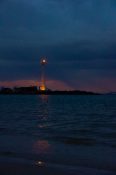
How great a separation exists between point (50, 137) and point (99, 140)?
339 centimetres

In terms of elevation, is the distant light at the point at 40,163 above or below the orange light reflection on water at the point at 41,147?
below

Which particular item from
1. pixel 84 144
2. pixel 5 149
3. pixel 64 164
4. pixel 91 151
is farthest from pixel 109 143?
pixel 64 164

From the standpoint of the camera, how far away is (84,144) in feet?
73.9

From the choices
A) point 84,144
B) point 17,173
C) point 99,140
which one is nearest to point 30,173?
point 17,173

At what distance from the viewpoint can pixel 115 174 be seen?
1382 cm

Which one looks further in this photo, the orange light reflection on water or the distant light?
the orange light reflection on water

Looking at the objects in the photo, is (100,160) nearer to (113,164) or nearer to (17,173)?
(113,164)

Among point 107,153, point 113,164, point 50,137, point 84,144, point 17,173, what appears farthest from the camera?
point 50,137

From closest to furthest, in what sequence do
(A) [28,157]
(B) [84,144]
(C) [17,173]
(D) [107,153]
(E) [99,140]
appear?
1. (C) [17,173]
2. (A) [28,157]
3. (D) [107,153]
4. (B) [84,144]
5. (E) [99,140]

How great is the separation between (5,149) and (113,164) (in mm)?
5485

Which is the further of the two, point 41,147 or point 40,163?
point 41,147

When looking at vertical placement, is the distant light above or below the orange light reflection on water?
below

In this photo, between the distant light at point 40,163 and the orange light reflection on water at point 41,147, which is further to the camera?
the orange light reflection on water at point 41,147

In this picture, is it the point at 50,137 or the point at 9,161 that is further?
the point at 50,137
